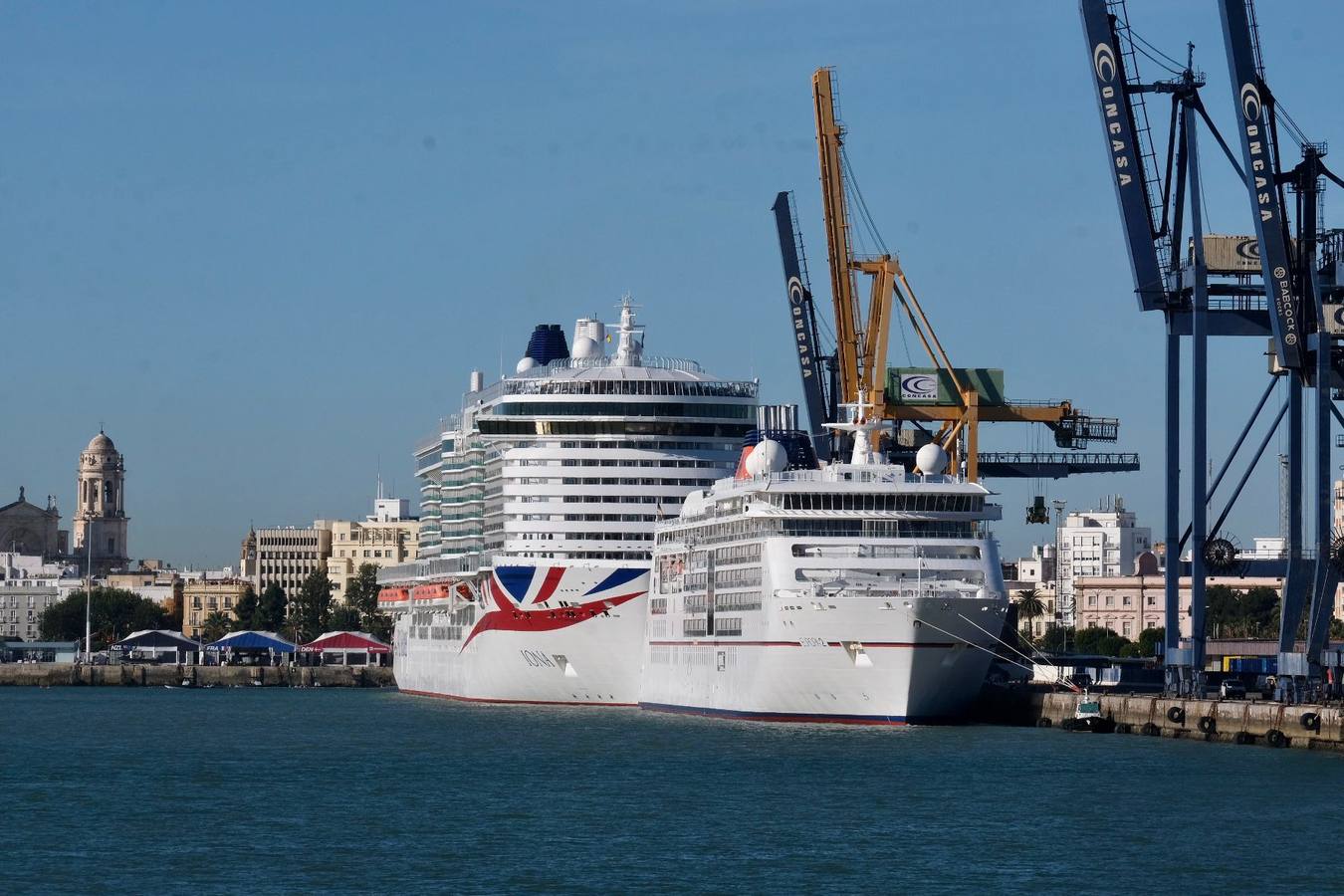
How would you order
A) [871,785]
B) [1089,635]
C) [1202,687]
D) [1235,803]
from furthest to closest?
[1089,635] < [1202,687] < [871,785] < [1235,803]

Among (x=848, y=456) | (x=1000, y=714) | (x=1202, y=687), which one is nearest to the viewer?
(x=1202, y=687)

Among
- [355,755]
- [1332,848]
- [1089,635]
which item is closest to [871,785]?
[1332,848]

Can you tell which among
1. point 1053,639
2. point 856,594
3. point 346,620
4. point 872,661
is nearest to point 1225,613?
point 1053,639

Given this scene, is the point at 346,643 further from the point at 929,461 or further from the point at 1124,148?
the point at 1124,148

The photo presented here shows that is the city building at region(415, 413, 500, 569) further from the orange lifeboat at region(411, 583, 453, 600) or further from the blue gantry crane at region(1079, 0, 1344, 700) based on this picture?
the blue gantry crane at region(1079, 0, 1344, 700)

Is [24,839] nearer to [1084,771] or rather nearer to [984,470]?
[1084,771]

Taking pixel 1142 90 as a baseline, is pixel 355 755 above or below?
below

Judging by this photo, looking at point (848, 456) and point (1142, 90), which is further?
point (848, 456)

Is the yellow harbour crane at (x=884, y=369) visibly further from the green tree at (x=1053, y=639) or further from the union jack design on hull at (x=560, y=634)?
the green tree at (x=1053, y=639)

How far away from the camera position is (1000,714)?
79312mm

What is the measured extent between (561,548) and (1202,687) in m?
29.4

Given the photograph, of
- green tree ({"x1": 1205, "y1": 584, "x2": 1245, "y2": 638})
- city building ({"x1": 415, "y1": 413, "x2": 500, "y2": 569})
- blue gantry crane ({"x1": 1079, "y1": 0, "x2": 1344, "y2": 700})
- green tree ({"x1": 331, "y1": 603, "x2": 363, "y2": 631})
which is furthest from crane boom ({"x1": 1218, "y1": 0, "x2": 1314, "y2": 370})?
green tree ({"x1": 331, "y1": 603, "x2": 363, "y2": 631})

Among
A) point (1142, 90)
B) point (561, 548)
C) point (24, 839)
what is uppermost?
point (1142, 90)

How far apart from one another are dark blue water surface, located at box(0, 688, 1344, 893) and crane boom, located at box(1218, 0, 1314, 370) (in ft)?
39.5
